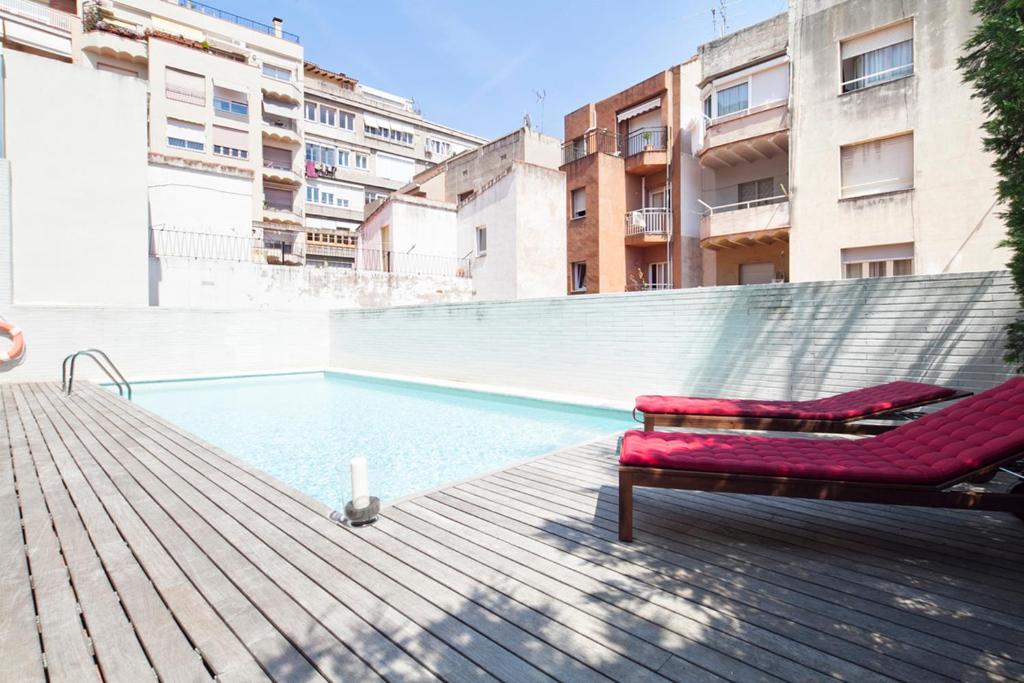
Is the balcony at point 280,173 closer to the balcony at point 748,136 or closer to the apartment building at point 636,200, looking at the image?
the apartment building at point 636,200

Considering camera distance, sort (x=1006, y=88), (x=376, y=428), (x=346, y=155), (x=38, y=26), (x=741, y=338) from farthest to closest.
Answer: (x=346, y=155), (x=38, y=26), (x=376, y=428), (x=741, y=338), (x=1006, y=88)

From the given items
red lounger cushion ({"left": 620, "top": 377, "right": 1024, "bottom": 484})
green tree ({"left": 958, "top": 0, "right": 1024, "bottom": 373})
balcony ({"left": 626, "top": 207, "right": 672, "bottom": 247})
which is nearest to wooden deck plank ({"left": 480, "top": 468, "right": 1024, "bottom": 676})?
red lounger cushion ({"left": 620, "top": 377, "right": 1024, "bottom": 484})

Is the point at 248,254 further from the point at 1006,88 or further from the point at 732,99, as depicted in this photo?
the point at 1006,88

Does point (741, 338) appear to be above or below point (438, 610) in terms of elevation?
above

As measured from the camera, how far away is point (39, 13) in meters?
28.2

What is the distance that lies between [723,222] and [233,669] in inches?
679

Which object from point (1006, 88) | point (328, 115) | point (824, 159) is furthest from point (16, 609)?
point (328, 115)

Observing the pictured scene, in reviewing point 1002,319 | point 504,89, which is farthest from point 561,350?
point 504,89

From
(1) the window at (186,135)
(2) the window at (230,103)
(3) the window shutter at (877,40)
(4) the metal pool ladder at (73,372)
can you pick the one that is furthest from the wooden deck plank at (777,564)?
(2) the window at (230,103)

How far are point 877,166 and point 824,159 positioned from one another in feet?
4.26

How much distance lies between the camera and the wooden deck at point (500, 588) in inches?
75.7

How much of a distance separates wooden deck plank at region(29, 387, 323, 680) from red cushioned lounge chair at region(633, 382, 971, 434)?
3.57 meters

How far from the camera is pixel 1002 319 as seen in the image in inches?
204

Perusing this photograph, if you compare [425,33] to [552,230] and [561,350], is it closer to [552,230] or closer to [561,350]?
[552,230]
